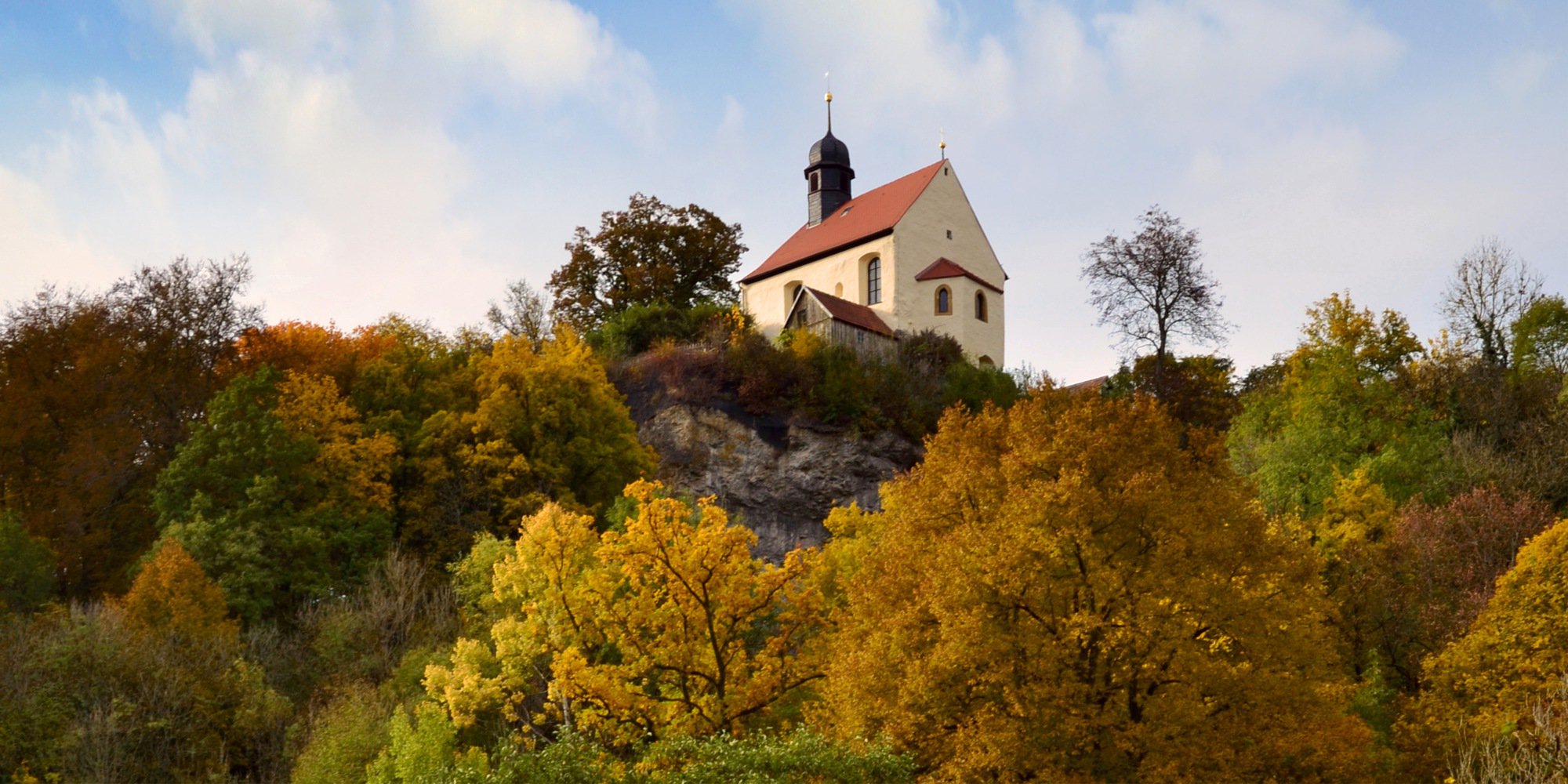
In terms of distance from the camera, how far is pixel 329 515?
111 feet

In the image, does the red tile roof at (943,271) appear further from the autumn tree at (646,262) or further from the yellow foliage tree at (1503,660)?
the yellow foliage tree at (1503,660)

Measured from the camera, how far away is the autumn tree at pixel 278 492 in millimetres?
31906

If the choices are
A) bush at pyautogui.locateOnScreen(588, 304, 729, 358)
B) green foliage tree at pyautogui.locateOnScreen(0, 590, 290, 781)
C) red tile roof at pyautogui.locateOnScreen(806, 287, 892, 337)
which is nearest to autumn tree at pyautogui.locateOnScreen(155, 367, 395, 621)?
green foliage tree at pyautogui.locateOnScreen(0, 590, 290, 781)

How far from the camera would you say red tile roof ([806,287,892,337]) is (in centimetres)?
4762

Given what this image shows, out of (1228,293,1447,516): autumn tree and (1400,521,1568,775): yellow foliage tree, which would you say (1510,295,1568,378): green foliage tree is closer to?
(1228,293,1447,516): autumn tree

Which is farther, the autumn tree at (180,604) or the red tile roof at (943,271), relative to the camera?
the red tile roof at (943,271)

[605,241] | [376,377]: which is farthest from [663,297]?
[376,377]

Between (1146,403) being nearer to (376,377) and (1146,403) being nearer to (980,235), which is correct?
(376,377)

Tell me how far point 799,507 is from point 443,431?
11032mm

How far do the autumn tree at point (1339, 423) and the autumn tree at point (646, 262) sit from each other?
22.0m

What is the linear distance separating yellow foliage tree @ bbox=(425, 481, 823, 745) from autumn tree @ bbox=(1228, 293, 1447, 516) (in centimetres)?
1280

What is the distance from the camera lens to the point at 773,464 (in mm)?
42438

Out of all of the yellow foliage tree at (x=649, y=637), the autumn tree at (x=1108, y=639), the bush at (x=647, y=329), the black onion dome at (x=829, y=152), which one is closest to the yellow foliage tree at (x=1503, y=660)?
the autumn tree at (x=1108, y=639)

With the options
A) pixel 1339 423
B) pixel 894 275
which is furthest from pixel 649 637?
pixel 894 275
